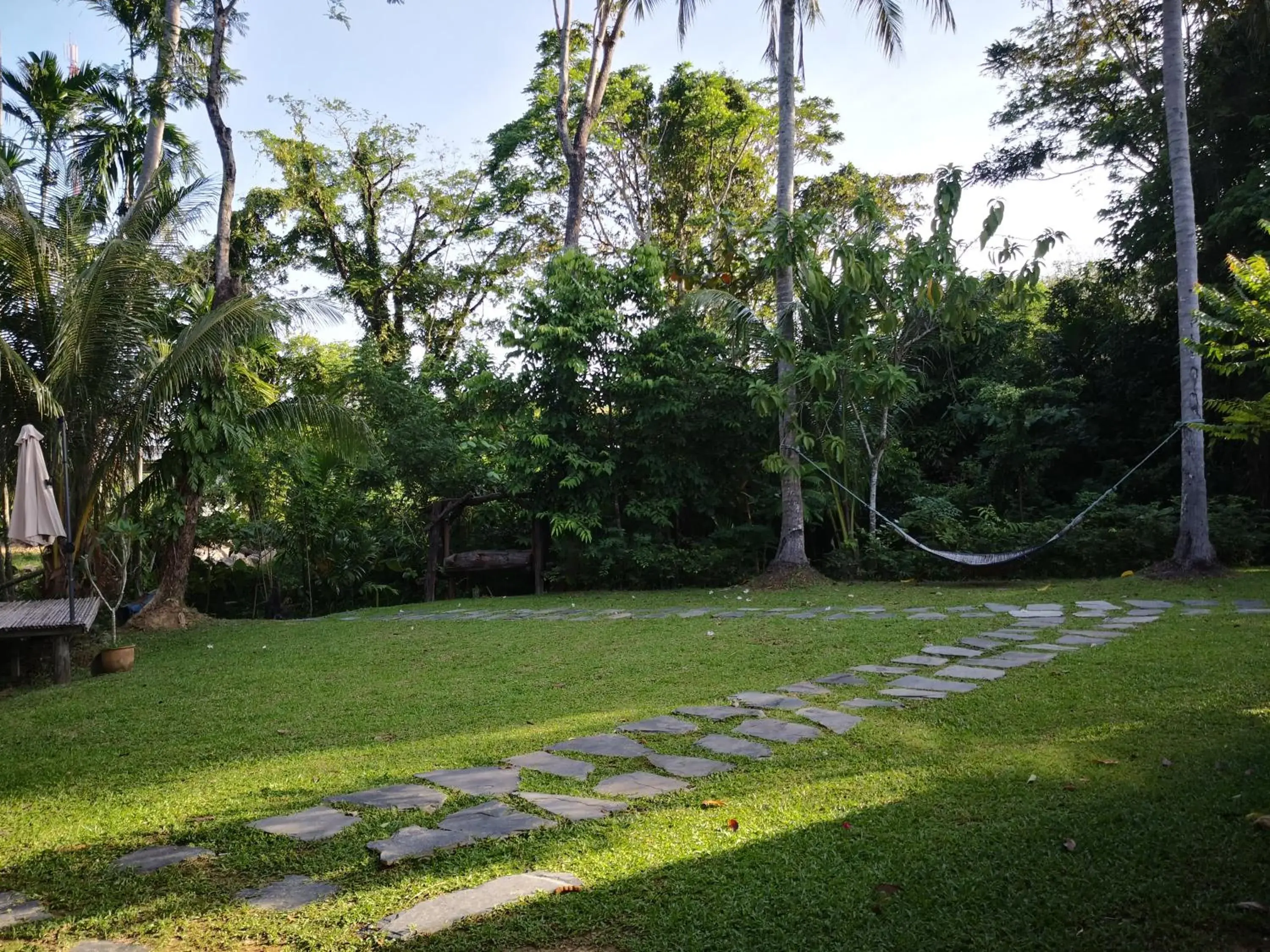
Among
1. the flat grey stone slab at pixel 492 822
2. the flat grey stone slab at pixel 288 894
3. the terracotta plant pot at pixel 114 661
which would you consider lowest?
the terracotta plant pot at pixel 114 661

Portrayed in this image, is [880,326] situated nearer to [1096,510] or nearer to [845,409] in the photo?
[845,409]

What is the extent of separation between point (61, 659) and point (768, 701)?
5037 millimetres

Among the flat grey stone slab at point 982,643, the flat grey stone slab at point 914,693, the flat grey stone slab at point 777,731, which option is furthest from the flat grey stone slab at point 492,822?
the flat grey stone slab at point 982,643

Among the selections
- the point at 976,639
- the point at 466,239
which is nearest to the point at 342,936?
the point at 976,639

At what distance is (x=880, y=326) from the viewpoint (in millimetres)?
9578

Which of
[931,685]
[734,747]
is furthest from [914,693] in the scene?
[734,747]

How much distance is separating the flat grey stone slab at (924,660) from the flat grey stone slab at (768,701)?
111 centimetres

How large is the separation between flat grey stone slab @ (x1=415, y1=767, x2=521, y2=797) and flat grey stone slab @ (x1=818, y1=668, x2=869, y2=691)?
176cm

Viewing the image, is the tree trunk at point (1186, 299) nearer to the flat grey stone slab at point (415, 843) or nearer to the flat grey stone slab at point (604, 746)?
the flat grey stone slab at point (604, 746)

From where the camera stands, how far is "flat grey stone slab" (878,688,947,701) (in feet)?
13.6

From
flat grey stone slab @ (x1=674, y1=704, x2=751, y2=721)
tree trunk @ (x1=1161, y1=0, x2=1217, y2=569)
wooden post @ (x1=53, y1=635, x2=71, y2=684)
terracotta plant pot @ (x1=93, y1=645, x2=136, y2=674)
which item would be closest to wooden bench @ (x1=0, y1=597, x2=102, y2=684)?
wooden post @ (x1=53, y1=635, x2=71, y2=684)

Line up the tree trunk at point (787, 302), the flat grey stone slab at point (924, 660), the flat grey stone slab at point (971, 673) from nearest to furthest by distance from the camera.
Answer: the flat grey stone slab at point (971, 673)
the flat grey stone slab at point (924, 660)
the tree trunk at point (787, 302)

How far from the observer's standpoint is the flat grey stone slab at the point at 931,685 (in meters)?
4.27

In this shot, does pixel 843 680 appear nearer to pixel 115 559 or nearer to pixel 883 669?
pixel 883 669
